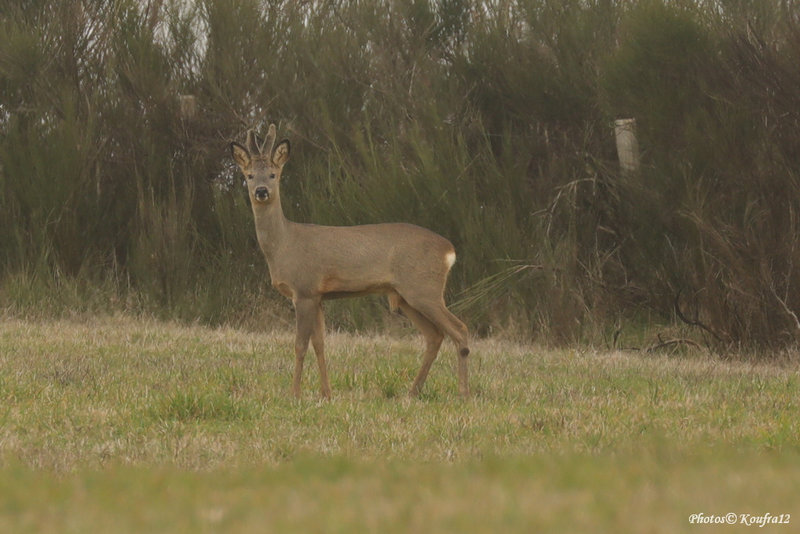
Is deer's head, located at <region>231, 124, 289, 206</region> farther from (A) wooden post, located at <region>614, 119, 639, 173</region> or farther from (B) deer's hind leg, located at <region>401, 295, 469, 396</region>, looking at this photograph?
(A) wooden post, located at <region>614, 119, 639, 173</region>

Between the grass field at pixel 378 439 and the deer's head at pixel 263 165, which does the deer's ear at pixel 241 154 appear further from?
the grass field at pixel 378 439

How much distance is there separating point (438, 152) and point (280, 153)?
157 inches

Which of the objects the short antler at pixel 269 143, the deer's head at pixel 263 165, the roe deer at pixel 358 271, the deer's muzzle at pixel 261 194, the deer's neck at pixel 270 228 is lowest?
the roe deer at pixel 358 271

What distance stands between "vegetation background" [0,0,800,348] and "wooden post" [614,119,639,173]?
122 mm

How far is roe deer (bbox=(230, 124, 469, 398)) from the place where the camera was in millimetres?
7023

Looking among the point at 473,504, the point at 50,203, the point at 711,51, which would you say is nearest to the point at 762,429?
the point at 473,504

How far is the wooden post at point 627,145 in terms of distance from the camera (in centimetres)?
1060

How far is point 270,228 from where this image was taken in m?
7.27

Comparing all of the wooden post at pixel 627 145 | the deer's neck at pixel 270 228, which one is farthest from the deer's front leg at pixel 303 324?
the wooden post at pixel 627 145

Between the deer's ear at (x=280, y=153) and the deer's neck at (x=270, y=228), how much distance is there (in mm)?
262

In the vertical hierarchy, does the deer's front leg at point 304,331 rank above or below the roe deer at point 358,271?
below

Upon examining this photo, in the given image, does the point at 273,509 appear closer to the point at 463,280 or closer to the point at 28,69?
the point at 463,280

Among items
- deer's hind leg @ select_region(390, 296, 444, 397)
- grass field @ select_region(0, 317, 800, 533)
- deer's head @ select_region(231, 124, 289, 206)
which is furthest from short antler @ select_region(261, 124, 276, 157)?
grass field @ select_region(0, 317, 800, 533)

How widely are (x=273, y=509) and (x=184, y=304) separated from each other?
907 centimetres
